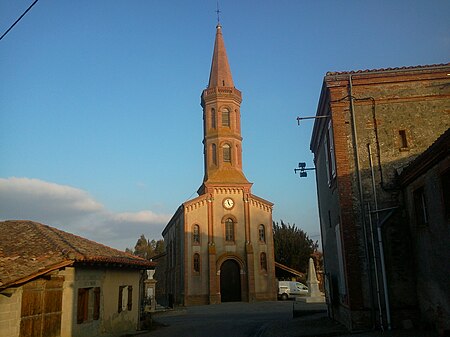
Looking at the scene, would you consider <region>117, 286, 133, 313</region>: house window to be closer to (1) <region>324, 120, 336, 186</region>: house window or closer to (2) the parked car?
(1) <region>324, 120, 336, 186</region>: house window

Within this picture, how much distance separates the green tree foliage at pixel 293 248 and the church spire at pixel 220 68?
1881 centimetres

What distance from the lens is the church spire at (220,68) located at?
1826 inches

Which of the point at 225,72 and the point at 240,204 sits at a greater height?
the point at 225,72

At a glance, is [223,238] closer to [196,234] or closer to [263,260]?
[196,234]

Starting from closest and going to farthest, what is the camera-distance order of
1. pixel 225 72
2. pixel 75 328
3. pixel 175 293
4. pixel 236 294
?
pixel 75 328 < pixel 236 294 < pixel 175 293 < pixel 225 72

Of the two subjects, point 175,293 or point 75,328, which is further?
point 175,293

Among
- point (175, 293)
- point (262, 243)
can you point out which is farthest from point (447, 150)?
point (175, 293)

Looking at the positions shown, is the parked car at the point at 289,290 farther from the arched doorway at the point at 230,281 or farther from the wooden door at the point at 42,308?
the wooden door at the point at 42,308

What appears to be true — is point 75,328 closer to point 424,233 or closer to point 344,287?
point 344,287

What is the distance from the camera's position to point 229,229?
3950 cm

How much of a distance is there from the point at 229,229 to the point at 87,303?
2503 centimetres

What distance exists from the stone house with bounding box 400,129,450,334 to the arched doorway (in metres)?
26.5

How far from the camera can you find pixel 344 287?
49.3 feet

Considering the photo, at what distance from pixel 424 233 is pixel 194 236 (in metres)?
28.3
